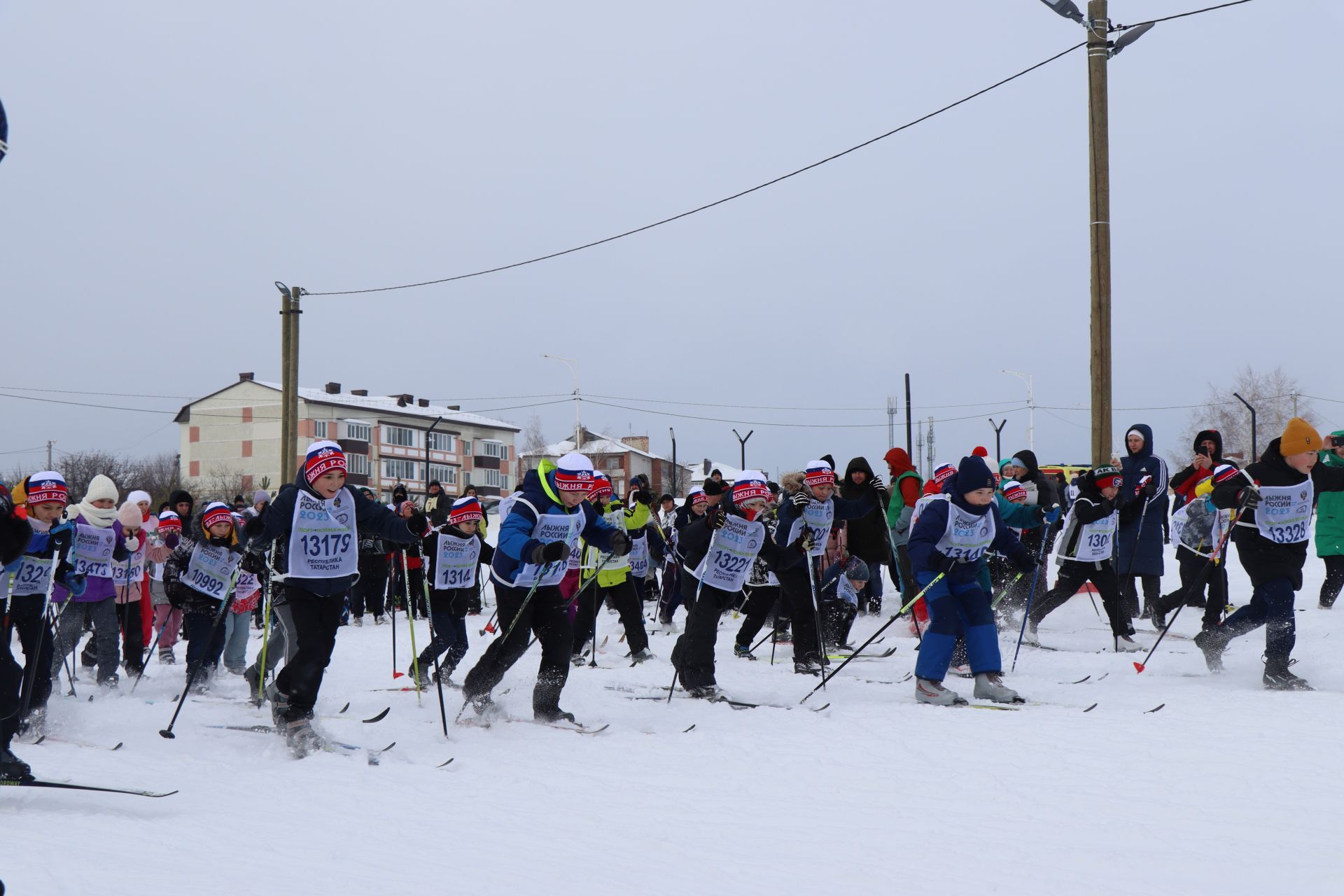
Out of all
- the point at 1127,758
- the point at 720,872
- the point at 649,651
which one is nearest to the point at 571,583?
the point at 649,651

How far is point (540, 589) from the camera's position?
7.11m

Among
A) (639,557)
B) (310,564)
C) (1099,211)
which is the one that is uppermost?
(1099,211)

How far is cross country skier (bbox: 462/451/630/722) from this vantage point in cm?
709

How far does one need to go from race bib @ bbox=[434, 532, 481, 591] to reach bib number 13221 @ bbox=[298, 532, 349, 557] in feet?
7.43

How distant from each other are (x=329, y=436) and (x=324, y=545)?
70.0 metres

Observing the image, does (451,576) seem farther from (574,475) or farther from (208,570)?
(574,475)

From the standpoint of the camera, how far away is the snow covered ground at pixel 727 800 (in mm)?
3842

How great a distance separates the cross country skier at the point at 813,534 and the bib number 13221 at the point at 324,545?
3484mm

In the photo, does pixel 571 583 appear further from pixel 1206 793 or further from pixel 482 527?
pixel 1206 793

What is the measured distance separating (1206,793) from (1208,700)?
2575mm

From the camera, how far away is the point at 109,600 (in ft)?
29.7

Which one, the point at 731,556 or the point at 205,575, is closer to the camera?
the point at 731,556

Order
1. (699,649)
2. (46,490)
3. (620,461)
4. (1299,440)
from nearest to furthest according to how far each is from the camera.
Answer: (46,490) → (1299,440) → (699,649) → (620,461)

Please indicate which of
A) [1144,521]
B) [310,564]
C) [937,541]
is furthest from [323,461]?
[1144,521]
